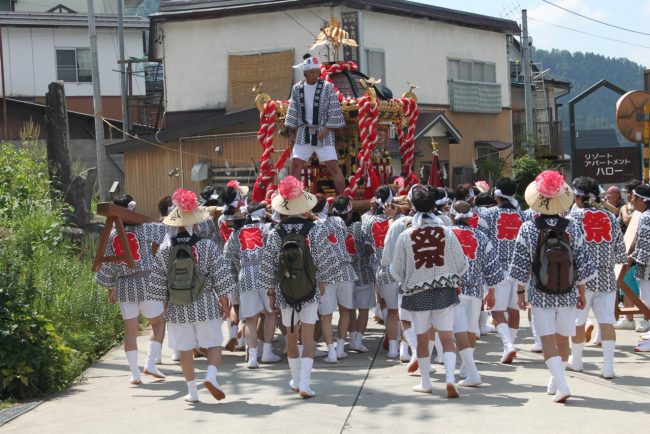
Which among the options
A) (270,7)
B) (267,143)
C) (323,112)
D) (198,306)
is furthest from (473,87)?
(198,306)

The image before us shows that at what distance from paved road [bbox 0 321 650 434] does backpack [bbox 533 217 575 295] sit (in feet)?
3.41

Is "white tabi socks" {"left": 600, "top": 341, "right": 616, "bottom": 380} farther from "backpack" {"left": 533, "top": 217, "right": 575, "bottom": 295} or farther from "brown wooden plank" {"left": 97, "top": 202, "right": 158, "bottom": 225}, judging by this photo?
"brown wooden plank" {"left": 97, "top": 202, "right": 158, "bottom": 225}

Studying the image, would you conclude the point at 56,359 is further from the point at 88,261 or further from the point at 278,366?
the point at 88,261

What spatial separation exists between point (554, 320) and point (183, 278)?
11.1 ft

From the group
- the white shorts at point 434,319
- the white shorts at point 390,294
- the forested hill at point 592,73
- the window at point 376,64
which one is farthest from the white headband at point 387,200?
the forested hill at point 592,73

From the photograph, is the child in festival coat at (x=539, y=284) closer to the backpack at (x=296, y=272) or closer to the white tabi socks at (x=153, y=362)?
the backpack at (x=296, y=272)

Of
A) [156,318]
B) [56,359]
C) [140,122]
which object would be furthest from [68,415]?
[140,122]

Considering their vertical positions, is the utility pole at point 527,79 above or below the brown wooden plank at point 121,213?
above

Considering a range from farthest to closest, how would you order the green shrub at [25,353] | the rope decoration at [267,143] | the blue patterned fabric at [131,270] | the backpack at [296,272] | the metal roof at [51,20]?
1. the metal roof at [51,20]
2. the rope decoration at [267,143]
3. the blue patterned fabric at [131,270]
4. the green shrub at [25,353]
5. the backpack at [296,272]

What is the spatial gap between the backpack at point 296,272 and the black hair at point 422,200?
1166mm

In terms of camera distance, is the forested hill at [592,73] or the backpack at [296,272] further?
the forested hill at [592,73]

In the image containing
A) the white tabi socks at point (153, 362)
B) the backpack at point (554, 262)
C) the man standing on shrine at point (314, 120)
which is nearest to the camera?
the backpack at point (554, 262)

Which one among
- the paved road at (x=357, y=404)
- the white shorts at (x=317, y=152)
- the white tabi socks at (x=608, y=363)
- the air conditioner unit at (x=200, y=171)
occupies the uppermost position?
the air conditioner unit at (x=200, y=171)

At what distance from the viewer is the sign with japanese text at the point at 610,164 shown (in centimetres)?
1480
